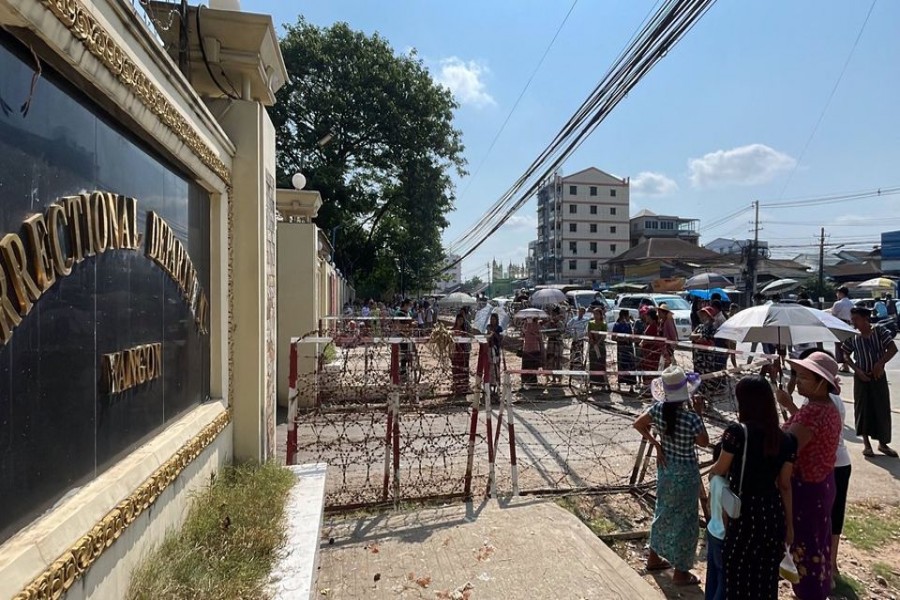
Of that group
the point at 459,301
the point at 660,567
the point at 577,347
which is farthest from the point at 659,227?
the point at 660,567

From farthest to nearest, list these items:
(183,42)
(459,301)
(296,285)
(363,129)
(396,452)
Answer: (459,301) < (363,129) < (296,285) < (396,452) < (183,42)

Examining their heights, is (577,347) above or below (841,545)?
above

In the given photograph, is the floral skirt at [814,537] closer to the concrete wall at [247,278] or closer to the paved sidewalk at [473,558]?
the paved sidewalk at [473,558]

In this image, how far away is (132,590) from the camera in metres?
2.14

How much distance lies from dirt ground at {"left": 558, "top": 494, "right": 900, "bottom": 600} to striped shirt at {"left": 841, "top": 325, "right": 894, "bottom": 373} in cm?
175

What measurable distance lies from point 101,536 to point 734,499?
292cm

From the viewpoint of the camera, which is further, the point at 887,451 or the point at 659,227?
the point at 659,227

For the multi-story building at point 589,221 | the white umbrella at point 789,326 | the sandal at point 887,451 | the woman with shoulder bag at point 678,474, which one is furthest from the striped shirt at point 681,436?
the multi-story building at point 589,221

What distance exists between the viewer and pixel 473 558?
3.75 metres

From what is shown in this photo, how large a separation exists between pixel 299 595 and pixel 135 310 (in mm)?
1500

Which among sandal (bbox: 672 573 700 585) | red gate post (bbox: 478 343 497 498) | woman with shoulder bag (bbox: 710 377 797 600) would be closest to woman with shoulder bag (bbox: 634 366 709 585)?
sandal (bbox: 672 573 700 585)

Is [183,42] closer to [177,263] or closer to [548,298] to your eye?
[177,263]

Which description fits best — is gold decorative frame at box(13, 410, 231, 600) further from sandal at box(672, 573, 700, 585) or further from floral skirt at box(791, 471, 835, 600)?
floral skirt at box(791, 471, 835, 600)

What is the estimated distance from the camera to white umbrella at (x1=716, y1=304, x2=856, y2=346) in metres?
5.27
